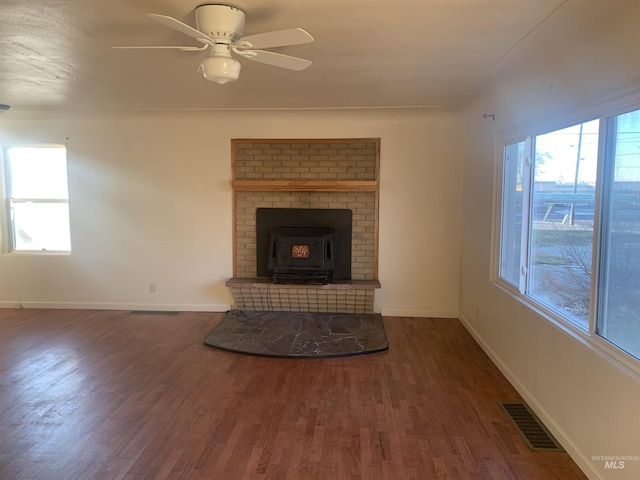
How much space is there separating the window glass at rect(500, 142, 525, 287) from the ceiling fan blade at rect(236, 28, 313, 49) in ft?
6.69

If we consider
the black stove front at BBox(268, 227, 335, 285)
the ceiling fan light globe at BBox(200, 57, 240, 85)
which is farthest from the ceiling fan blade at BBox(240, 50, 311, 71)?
the black stove front at BBox(268, 227, 335, 285)

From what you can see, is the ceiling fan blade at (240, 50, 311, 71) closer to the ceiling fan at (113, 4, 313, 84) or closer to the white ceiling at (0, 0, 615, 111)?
the ceiling fan at (113, 4, 313, 84)

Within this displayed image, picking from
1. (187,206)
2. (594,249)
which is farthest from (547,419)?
(187,206)

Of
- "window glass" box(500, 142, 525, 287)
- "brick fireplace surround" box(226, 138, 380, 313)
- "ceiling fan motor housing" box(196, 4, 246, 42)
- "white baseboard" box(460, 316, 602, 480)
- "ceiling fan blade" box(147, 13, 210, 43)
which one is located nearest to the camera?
"ceiling fan blade" box(147, 13, 210, 43)

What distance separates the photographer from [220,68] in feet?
7.26

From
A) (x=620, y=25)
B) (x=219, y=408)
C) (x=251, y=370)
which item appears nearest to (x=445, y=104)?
(x=620, y=25)

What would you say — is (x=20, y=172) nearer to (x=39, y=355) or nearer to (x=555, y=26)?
(x=39, y=355)

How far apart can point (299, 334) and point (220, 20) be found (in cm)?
295

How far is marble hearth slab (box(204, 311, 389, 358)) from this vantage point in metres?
3.79

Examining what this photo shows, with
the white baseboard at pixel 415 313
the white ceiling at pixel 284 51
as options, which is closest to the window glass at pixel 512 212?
the white ceiling at pixel 284 51

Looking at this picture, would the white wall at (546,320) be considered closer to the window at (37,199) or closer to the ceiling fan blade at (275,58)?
the ceiling fan blade at (275,58)

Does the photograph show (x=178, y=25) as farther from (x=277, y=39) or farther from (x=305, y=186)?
(x=305, y=186)

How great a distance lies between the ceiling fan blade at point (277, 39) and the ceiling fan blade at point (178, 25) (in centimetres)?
19

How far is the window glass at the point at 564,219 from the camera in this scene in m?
2.36
